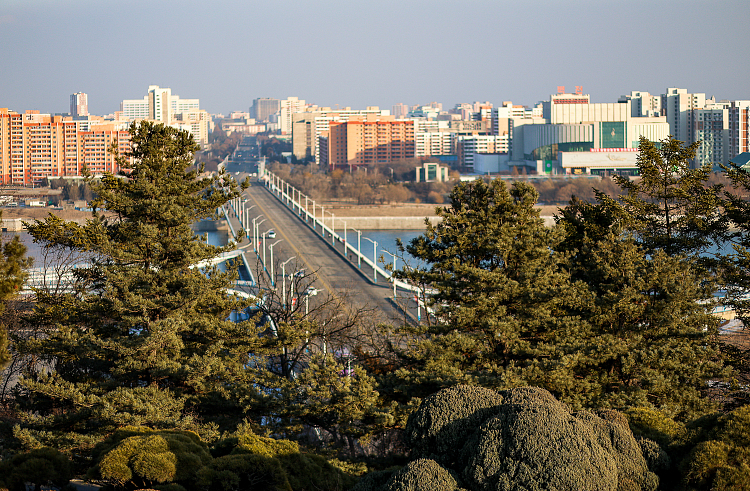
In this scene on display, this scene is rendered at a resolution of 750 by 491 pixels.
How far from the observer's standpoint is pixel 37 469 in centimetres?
728

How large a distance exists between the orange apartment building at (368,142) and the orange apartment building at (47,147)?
3717 cm

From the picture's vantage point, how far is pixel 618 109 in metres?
118

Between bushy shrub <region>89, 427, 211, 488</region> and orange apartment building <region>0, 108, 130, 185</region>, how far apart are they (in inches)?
3204

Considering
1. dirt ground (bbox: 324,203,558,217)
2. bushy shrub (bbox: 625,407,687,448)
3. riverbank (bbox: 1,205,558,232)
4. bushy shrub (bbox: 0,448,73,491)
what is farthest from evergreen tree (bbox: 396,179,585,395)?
dirt ground (bbox: 324,203,558,217)

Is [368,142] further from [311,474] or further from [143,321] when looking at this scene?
[311,474]

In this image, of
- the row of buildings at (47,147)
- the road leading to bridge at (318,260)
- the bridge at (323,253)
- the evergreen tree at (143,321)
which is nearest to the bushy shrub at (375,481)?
the evergreen tree at (143,321)

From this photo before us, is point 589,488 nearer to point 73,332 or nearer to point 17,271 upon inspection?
point 17,271

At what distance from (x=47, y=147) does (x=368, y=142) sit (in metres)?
49.4

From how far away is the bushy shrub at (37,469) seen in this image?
7.14 meters

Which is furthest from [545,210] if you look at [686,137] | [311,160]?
[311,160]

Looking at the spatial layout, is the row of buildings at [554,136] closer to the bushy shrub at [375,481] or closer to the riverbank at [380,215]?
the riverbank at [380,215]

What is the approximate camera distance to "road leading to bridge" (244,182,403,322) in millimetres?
31172

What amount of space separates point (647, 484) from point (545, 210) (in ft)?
235

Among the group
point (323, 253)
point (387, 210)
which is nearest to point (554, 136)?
point (387, 210)
